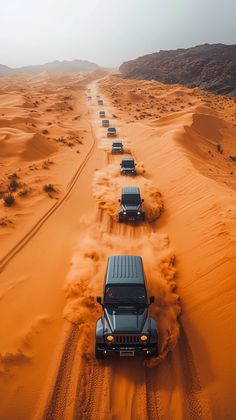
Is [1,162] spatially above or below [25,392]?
above

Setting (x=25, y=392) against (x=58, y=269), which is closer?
(x=25, y=392)

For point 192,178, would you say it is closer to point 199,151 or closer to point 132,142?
point 199,151

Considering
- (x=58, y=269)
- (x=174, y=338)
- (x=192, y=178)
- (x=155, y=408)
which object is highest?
(x=192, y=178)

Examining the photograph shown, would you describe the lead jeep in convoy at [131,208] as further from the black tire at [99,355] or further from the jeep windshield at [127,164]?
the black tire at [99,355]

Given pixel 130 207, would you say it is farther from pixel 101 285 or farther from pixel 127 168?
pixel 127 168

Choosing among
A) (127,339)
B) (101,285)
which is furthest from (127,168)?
(127,339)

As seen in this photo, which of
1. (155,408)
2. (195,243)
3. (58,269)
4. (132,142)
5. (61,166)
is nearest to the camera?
(155,408)

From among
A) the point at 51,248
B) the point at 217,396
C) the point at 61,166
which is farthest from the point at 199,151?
the point at 217,396

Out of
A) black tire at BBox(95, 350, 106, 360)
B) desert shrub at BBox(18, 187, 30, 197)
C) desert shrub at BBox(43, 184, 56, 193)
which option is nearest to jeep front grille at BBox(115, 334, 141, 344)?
black tire at BBox(95, 350, 106, 360)
